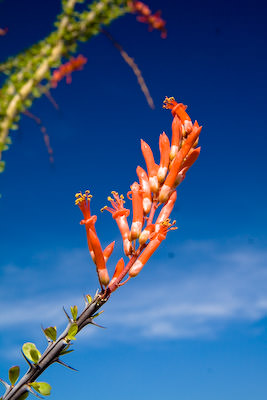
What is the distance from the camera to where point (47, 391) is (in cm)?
361

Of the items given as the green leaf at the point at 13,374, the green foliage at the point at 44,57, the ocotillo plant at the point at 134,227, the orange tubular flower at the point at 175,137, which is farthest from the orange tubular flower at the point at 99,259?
the green foliage at the point at 44,57

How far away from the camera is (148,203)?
4.50 metres

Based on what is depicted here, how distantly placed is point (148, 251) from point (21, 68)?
2.53 meters

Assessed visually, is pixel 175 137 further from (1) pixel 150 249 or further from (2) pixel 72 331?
(2) pixel 72 331

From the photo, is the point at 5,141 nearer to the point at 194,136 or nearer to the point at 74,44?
the point at 74,44

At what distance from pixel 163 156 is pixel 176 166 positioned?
10.3 inches

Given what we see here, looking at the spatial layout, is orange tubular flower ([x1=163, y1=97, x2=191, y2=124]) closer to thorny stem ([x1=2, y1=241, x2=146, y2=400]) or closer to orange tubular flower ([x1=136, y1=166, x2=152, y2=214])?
orange tubular flower ([x1=136, y1=166, x2=152, y2=214])

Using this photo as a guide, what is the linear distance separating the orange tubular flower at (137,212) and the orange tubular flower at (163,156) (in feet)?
0.95

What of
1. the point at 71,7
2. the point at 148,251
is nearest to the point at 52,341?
the point at 148,251

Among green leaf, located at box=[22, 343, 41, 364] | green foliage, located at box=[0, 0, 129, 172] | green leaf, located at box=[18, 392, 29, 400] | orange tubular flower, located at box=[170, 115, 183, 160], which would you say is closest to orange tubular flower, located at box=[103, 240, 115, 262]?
green leaf, located at box=[22, 343, 41, 364]

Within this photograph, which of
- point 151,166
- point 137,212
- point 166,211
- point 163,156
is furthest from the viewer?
point 151,166

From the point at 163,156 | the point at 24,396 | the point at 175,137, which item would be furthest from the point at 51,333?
the point at 175,137

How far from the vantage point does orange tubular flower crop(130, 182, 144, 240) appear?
4.30 m

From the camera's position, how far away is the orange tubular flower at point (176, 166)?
445 centimetres
